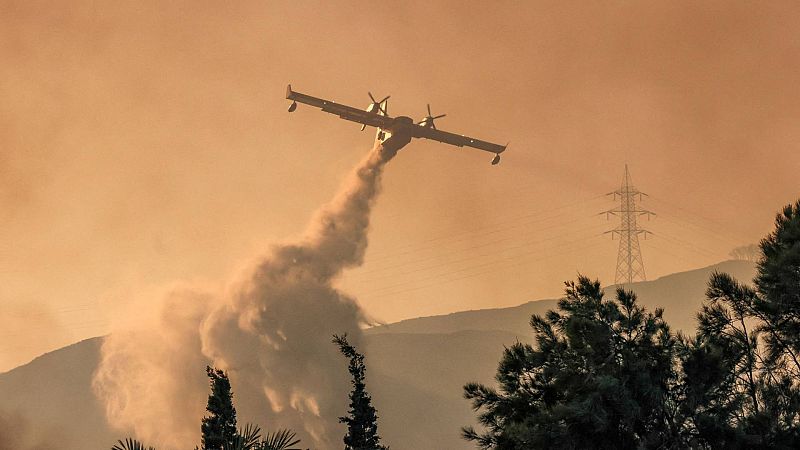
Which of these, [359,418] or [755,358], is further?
[359,418]

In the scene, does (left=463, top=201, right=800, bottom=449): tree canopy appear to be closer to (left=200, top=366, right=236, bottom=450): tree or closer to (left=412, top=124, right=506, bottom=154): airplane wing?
(left=200, top=366, right=236, bottom=450): tree

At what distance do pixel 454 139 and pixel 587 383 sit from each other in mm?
90481

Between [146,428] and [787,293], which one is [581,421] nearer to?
[787,293]

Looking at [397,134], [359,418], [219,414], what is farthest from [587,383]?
[397,134]

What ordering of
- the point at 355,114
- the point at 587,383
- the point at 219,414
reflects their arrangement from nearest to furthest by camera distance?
the point at 587,383, the point at 219,414, the point at 355,114

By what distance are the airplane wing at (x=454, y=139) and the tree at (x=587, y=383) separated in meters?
79.5

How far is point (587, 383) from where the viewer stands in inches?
1566

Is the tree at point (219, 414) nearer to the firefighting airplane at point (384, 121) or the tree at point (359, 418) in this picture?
the tree at point (359, 418)

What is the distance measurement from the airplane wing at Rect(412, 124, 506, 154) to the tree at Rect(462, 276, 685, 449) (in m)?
79.5

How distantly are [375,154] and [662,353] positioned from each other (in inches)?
3633

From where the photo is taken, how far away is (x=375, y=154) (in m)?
131

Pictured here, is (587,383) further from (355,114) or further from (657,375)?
(355,114)

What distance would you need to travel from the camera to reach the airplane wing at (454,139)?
123188 mm

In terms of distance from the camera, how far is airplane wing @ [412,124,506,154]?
123m
